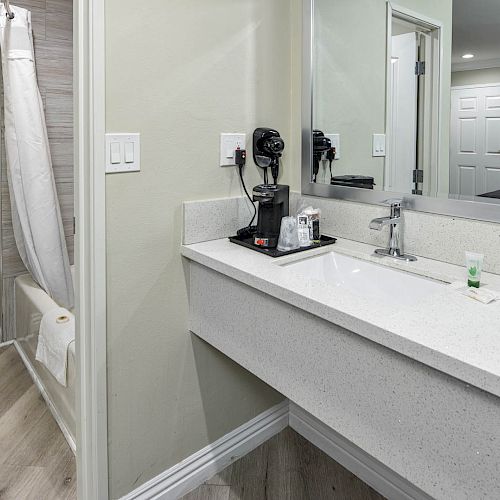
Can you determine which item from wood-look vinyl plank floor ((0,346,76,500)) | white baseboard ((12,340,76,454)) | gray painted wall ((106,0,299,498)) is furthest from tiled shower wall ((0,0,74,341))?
gray painted wall ((106,0,299,498))

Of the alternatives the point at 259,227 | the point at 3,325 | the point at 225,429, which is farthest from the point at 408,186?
the point at 3,325

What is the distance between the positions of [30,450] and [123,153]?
51.0 inches

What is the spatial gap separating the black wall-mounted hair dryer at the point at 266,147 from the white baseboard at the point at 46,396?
135 centimetres

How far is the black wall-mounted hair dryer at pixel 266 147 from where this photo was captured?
5.33 ft

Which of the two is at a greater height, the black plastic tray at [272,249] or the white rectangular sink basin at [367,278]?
the black plastic tray at [272,249]

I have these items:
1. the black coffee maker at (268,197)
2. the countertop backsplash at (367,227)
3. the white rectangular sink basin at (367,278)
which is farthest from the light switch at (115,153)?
the white rectangular sink basin at (367,278)

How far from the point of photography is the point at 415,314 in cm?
95

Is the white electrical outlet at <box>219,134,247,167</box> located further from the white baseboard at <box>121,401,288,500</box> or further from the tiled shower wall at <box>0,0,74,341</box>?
the tiled shower wall at <box>0,0,74,341</box>

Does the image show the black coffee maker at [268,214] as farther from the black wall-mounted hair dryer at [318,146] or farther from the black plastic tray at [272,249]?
the black wall-mounted hair dryer at [318,146]

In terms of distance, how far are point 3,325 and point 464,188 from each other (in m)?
2.55

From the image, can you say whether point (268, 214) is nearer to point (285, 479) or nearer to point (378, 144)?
point (378, 144)

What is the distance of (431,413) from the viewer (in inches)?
33.5

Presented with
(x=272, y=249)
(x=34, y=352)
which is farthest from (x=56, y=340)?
(x=272, y=249)

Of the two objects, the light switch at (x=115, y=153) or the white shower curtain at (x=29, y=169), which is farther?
the white shower curtain at (x=29, y=169)
